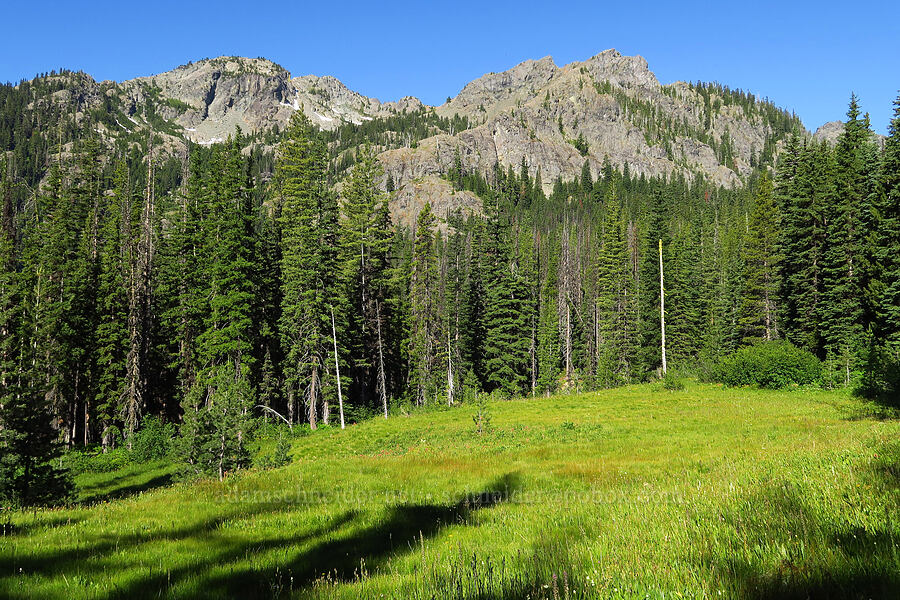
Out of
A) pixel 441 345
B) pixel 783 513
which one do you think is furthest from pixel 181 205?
pixel 783 513

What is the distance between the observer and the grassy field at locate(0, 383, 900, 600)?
3625mm

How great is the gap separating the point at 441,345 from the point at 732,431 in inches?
1453

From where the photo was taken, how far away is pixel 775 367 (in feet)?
99.5

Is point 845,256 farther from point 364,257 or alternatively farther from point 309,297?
point 309,297

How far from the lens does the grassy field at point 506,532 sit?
3625 mm

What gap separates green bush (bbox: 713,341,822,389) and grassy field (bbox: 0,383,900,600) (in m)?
18.4

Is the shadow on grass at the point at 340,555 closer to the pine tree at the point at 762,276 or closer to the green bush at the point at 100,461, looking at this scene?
the green bush at the point at 100,461

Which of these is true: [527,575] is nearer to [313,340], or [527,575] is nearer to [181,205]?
[313,340]

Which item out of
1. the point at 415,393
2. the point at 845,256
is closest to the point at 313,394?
the point at 415,393

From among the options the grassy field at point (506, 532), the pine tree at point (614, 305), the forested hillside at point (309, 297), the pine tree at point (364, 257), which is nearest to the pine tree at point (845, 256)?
the forested hillside at point (309, 297)

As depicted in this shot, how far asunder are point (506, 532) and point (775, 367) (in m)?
31.4

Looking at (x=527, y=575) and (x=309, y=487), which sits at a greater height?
(x=527, y=575)

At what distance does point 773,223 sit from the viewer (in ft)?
156

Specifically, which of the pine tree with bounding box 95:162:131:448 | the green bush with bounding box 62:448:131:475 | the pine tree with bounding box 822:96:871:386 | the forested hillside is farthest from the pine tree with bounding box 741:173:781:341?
the pine tree with bounding box 95:162:131:448
